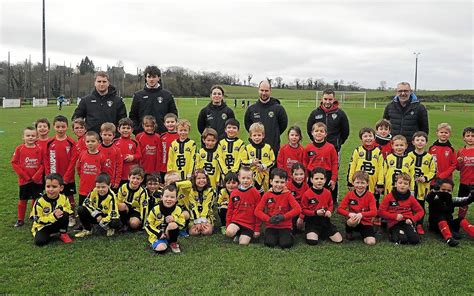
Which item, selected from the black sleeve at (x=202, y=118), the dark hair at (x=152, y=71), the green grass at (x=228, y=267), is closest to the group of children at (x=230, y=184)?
the green grass at (x=228, y=267)

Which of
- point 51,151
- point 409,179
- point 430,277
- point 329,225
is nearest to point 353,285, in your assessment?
point 430,277

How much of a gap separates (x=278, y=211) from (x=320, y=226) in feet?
2.15

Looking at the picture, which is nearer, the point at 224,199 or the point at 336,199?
the point at 224,199

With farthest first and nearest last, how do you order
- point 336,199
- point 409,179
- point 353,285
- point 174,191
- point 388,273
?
point 336,199 → point 409,179 → point 174,191 → point 388,273 → point 353,285

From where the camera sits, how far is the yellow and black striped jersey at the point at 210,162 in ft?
21.9

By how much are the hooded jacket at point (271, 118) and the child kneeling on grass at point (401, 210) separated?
83.5 inches

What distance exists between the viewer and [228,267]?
4676 millimetres

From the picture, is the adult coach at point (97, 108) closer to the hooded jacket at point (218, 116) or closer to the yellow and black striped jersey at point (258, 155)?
the hooded jacket at point (218, 116)

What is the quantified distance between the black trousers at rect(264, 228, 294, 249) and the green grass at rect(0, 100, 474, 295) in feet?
0.33

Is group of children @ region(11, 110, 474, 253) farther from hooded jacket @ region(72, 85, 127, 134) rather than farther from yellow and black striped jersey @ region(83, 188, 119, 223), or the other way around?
hooded jacket @ region(72, 85, 127, 134)

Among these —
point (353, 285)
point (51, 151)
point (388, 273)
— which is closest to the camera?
point (353, 285)

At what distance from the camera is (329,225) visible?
5.80 metres

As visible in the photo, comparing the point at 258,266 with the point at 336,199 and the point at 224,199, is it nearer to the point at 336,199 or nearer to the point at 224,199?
the point at 224,199

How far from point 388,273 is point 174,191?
9.31 ft
